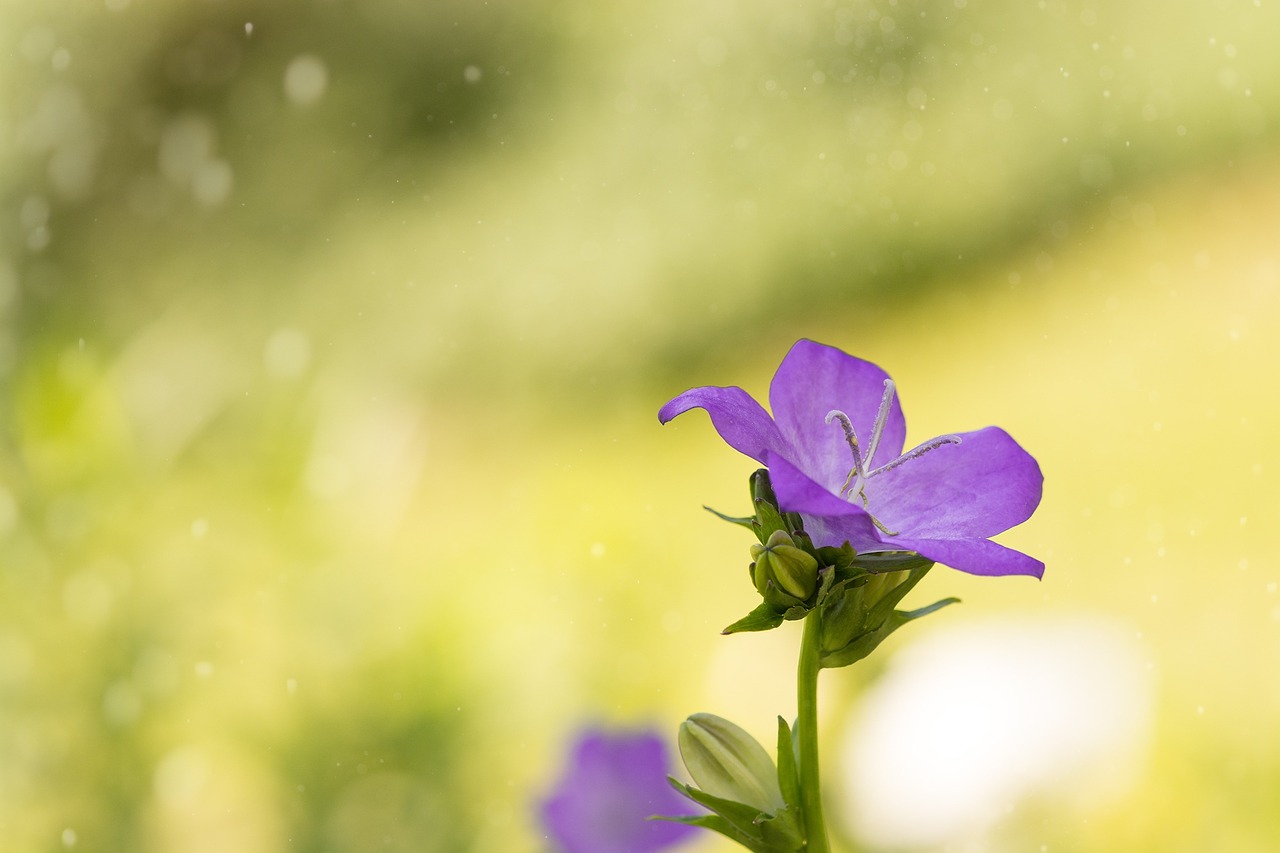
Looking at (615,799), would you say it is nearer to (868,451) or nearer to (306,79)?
(868,451)

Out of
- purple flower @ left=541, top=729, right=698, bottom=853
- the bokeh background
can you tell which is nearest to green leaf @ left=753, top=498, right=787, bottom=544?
purple flower @ left=541, top=729, right=698, bottom=853

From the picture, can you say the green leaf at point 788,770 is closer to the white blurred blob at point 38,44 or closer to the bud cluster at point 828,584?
the bud cluster at point 828,584

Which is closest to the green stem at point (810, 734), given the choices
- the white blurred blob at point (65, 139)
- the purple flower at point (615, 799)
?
the purple flower at point (615, 799)

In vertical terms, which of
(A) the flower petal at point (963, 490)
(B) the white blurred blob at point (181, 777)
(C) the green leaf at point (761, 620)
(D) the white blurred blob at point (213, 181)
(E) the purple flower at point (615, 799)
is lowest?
(B) the white blurred blob at point (181, 777)

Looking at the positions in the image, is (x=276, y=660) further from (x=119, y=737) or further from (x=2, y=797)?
(x=2, y=797)

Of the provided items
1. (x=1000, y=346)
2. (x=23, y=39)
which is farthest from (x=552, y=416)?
(x=23, y=39)

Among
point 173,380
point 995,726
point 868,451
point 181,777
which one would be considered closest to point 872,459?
point 868,451
